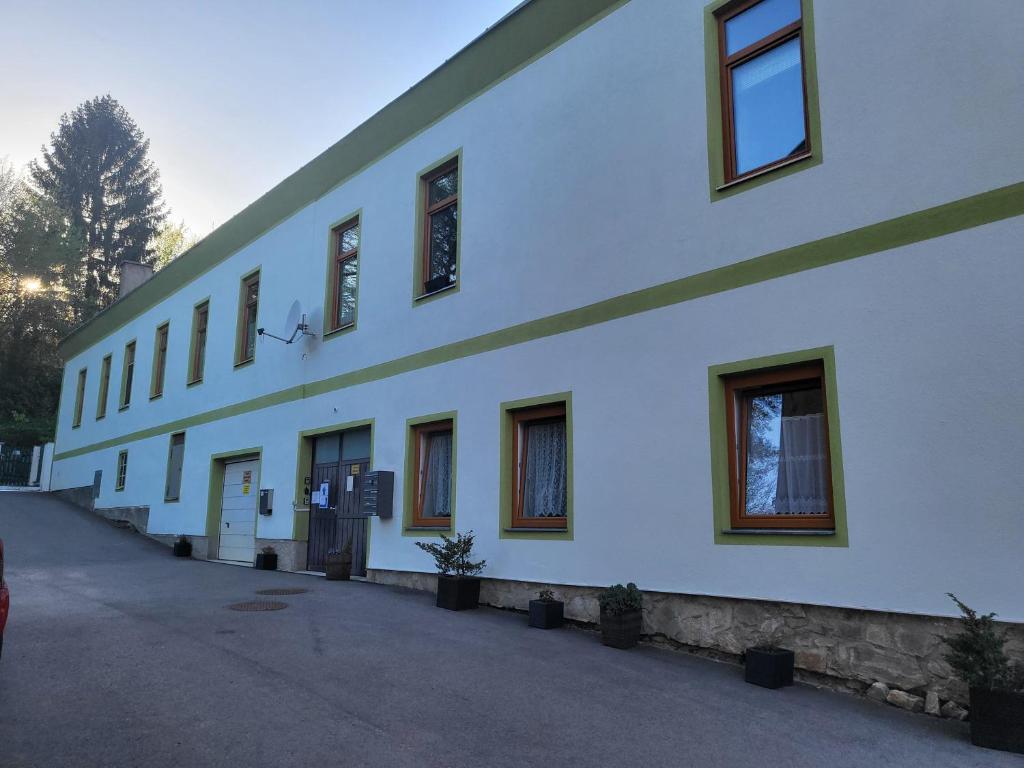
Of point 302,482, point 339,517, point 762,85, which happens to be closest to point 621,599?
point 762,85

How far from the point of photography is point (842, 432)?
6.05 metres

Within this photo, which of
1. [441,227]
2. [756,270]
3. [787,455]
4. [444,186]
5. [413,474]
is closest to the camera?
[787,455]

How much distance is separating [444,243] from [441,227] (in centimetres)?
30

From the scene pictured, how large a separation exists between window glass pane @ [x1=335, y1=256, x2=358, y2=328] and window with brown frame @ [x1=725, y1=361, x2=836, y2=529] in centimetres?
758

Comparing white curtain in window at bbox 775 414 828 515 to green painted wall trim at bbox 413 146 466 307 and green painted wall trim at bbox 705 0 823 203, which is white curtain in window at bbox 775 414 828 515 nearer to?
green painted wall trim at bbox 705 0 823 203

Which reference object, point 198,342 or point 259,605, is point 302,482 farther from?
point 198,342

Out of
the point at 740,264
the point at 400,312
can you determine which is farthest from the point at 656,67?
the point at 400,312

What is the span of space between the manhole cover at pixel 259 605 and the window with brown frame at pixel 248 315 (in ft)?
25.2

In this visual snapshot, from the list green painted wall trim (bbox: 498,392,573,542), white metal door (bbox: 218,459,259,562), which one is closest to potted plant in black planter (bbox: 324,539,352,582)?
white metal door (bbox: 218,459,259,562)

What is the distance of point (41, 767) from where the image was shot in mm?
3549

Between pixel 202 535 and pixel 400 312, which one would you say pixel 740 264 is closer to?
pixel 400 312

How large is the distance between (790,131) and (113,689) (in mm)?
7127

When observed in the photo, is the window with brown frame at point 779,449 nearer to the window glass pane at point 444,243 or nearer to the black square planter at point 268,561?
the window glass pane at point 444,243

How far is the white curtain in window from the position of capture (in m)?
6.34
